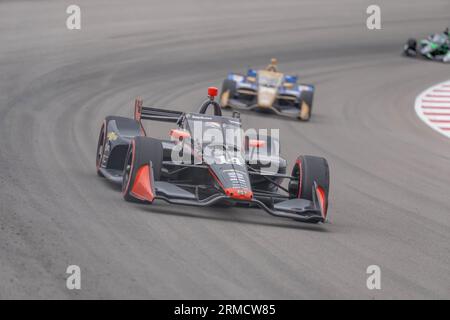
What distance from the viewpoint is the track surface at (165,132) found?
8406 millimetres

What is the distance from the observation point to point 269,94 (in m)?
21.0

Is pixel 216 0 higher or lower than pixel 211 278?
higher

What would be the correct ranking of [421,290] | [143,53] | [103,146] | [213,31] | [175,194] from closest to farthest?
[421,290], [175,194], [103,146], [143,53], [213,31]

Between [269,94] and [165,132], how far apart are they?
13.9 ft

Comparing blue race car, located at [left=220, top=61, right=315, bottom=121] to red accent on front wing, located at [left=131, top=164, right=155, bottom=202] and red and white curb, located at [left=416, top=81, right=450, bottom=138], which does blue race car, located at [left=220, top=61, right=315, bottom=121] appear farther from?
red accent on front wing, located at [left=131, top=164, right=155, bottom=202]

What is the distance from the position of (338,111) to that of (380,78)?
6.61 metres

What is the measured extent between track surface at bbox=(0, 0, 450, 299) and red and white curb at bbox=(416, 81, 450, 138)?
0.36m

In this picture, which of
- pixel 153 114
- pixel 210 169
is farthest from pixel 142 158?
pixel 153 114

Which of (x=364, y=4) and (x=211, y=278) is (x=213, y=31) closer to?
(x=364, y=4)

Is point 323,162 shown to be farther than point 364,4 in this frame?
No

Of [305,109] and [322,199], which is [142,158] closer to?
[322,199]

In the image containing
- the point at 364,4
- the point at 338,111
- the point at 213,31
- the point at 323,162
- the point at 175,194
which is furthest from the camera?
the point at 364,4

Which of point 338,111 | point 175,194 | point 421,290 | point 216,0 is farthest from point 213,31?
point 421,290

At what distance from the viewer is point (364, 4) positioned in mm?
39656
